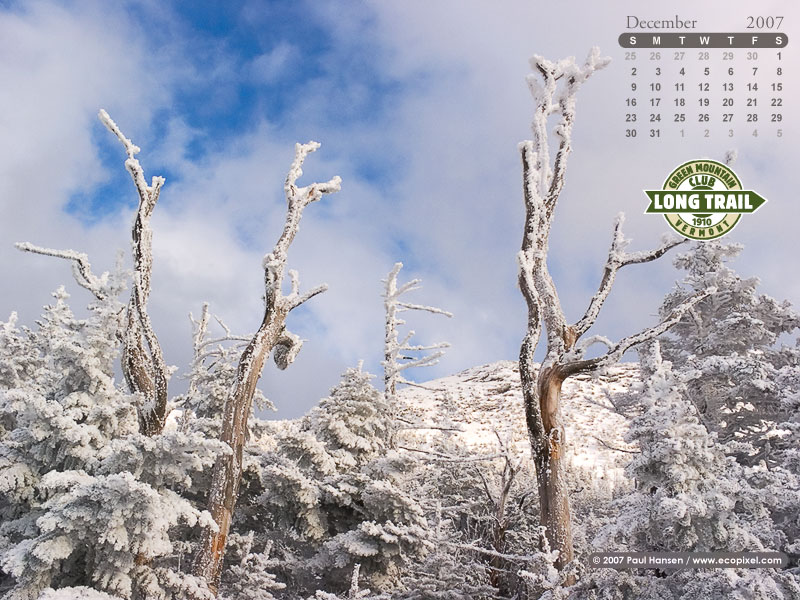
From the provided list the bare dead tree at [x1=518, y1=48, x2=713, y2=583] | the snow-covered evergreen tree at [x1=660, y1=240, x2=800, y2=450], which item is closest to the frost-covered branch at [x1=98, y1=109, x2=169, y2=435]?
the bare dead tree at [x1=518, y1=48, x2=713, y2=583]

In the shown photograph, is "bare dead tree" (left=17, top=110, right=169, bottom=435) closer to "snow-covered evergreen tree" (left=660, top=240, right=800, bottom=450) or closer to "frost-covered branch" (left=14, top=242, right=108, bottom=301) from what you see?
"frost-covered branch" (left=14, top=242, right=108, bottom=301)

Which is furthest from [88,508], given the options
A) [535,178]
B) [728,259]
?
[728,259]

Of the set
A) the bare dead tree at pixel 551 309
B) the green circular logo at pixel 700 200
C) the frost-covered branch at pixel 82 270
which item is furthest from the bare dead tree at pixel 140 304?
the green circular logo at pixel 700 200

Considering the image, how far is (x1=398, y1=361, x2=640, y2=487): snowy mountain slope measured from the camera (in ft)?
84.1

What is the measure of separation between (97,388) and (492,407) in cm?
3926

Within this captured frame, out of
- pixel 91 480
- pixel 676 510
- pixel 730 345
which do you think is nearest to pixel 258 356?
pixel 91 480

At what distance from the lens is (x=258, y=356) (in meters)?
9.36

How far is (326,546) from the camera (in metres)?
9.66

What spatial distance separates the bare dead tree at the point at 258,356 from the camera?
8266 mm

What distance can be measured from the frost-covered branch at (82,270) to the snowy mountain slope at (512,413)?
12327 mm

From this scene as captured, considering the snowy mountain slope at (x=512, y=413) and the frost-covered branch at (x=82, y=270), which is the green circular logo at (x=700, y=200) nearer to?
the snowy mountain slope at (x=512, y=413)

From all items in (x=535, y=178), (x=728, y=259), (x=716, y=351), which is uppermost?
(x=728, y=259)

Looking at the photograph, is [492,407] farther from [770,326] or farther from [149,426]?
[149,426]

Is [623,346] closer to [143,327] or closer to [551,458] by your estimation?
[551,458]
